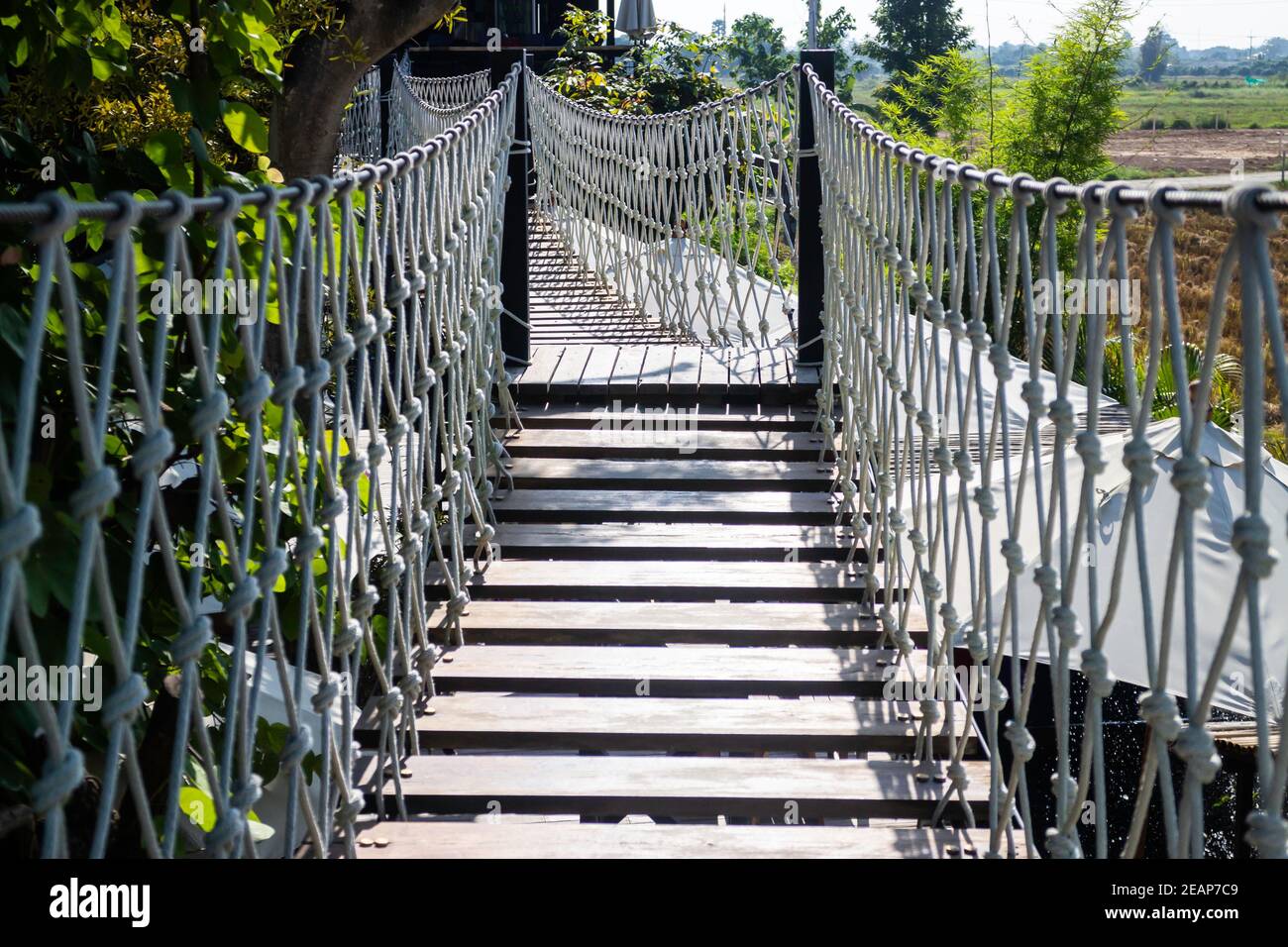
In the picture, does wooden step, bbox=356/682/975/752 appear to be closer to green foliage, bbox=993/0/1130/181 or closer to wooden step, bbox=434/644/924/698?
wooden step, bbox=434/644/924/698

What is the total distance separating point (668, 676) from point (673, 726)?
0.70ft

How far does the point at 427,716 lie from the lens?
8.86ft

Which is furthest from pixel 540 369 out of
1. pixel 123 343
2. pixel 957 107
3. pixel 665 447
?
pixel 957 107

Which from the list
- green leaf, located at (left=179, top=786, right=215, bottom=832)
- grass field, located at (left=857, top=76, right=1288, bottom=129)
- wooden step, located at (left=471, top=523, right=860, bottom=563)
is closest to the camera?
green leaf, located at (left=179, top=786, right=215, bottom=832)

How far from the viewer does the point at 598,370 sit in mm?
4504

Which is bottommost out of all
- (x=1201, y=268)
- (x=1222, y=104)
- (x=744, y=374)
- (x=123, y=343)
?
(x=1201, y=268)

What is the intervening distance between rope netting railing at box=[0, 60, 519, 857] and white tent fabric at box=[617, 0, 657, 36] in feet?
44.9

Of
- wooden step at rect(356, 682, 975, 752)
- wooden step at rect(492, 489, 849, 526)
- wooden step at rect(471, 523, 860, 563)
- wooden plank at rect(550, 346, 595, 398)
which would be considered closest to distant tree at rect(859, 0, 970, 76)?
wooden plank at rect(550, 346, 595, 398)

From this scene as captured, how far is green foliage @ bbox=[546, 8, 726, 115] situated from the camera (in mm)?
13684

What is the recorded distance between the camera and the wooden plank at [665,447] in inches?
158
